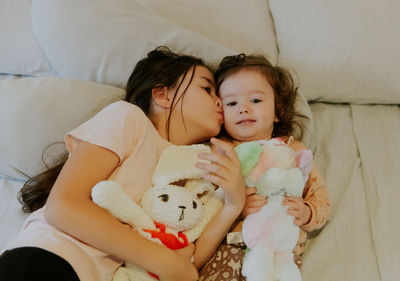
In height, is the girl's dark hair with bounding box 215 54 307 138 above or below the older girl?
above

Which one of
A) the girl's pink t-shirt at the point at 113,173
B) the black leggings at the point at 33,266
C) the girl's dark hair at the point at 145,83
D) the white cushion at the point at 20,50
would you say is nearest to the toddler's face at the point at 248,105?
the girl's dark hair at the point at 145,83

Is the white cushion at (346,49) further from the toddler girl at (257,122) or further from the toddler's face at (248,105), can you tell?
the toddler's face at (248,105)

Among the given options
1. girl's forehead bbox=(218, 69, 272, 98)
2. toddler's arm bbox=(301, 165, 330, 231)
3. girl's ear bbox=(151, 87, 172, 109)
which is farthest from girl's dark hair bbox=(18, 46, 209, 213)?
toddler's arm bbox=(301, 165, 330, 231)

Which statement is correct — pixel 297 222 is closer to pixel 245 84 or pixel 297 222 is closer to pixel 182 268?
pixel 182 268

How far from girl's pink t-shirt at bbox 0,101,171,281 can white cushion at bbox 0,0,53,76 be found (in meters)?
0.60

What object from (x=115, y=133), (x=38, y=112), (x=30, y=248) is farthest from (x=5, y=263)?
(x=38, y=112)

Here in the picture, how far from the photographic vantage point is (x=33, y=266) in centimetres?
75

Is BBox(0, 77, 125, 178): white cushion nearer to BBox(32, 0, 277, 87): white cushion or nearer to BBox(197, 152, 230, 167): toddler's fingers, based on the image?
BBox(32, 0, 277, 87): white cushion

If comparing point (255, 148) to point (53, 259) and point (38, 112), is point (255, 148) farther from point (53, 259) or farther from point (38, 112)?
point (38, 112)

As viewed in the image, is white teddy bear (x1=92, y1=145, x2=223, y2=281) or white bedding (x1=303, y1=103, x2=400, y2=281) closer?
white teddy bear (x1=92, y1=145, x2=223, y2=281)

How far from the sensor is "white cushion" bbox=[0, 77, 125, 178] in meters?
1.09

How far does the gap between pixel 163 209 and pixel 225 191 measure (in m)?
0.16

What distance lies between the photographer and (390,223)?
104cm

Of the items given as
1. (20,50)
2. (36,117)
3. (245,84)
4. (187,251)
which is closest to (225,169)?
(187,251)
